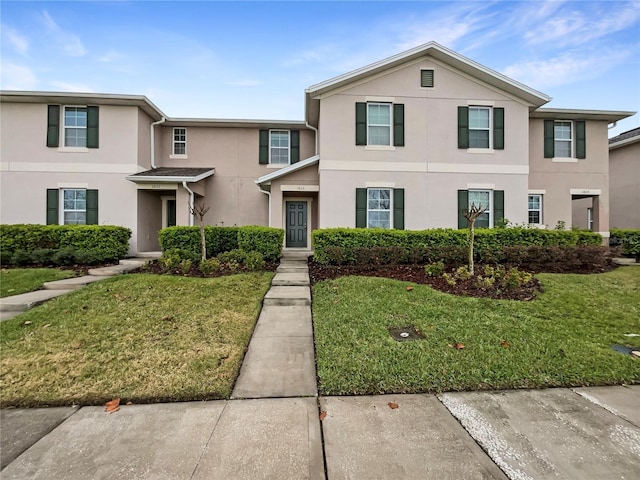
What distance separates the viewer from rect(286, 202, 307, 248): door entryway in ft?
42.7

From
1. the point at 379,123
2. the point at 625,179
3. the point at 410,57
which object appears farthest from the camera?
the point at 625,179

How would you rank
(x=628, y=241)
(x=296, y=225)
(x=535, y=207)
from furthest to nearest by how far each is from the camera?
(x=296, y=225) < (x=535, y=207) < (x=628, y=241)

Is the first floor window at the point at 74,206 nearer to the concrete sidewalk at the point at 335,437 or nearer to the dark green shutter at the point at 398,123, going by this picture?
the concrete sidewalk at the point at 335,437

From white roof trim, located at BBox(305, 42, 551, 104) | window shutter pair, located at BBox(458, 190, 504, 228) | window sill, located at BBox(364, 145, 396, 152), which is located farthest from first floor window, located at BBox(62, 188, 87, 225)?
window shutter pair, located at BBox(458, 190, 504, 228)

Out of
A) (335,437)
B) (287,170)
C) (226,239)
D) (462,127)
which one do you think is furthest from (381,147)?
(335,437)

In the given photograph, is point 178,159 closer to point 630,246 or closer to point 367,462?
point 367,462

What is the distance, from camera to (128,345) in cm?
412

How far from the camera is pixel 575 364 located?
11.8 ft

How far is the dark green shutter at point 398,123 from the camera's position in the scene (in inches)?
431

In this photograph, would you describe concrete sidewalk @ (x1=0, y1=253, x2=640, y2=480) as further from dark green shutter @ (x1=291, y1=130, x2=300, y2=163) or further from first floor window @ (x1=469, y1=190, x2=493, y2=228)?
dark green shutter @ (x1=291, y1=130, x2=300, y2=163)

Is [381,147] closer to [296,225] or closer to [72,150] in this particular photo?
[296,225]

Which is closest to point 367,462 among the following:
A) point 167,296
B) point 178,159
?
point 167,296

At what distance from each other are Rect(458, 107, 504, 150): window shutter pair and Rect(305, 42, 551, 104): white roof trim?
99cm

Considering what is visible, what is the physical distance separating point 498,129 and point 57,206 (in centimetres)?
1695
